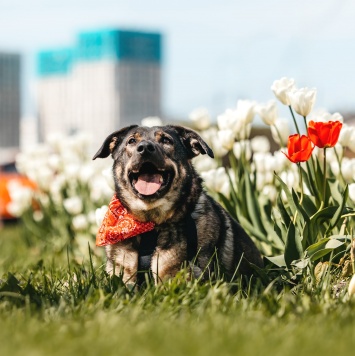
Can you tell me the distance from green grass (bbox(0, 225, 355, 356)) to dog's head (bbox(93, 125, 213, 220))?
1.62ft

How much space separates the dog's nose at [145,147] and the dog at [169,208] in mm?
17

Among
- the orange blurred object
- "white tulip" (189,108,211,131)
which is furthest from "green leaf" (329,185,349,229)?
the orange blurred object

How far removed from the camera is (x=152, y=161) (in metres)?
4.02

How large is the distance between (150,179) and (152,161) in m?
0.20

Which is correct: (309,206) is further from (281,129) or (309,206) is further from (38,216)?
(38,216)

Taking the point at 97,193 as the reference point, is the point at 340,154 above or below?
above

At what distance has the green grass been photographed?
271 centimetres

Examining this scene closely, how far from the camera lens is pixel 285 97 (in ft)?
15.8

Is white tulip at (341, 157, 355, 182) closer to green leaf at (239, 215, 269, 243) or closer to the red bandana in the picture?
green leaf at (239, 215, 269, 243)

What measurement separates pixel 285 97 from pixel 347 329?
2069 millimetres

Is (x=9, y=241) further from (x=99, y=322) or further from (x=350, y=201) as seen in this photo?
(x=99, y=322)

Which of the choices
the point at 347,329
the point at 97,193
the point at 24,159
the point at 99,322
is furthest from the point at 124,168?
the point at 24,159

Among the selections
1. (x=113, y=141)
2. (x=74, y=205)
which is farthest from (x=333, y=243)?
(x=74, y=205)

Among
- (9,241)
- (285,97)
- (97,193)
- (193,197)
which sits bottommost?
(9,241)
